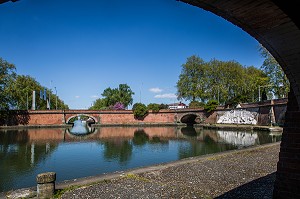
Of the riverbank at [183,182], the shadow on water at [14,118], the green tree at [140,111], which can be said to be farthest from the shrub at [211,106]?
the riverbank at [183,182]

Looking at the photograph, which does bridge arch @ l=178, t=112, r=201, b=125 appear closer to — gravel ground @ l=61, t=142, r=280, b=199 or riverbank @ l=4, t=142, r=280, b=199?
gravel ground @ l=61, t=142, r=280, b=199

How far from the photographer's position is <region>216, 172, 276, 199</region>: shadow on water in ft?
21.9

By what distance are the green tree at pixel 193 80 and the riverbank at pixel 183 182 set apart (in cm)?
5092

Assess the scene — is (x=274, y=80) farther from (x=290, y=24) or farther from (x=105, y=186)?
(x=290, y=24)

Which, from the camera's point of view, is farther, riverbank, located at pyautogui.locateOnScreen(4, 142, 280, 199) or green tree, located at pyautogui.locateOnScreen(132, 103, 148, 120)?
green tree, located at pyautogui.locateOnScreen(132, 103, 148, 120)

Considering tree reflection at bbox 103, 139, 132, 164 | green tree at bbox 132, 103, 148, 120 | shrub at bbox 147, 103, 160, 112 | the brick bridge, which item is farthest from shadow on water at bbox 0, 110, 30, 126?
tree reflection at bbox 103, 139, 132, 164

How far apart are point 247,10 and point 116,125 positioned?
5800 centimetres

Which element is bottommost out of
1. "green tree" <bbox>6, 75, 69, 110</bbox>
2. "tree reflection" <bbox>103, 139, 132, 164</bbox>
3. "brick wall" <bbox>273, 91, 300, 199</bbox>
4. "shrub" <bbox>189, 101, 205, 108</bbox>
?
"tree reflection" <bbox>103, 139, 132, 164</bbox>

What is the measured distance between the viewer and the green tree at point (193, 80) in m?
62.1

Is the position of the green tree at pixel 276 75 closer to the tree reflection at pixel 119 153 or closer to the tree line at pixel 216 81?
the tree line at pixel 216 81

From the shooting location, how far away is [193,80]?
207ft

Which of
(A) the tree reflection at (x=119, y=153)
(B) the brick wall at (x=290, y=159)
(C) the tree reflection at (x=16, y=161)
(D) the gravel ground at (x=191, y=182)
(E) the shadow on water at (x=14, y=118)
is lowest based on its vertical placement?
(A) the tree reflection at (x=119, y=153)

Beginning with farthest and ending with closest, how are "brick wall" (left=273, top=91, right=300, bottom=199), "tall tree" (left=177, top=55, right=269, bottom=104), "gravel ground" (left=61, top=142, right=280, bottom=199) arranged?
"tall tree" (left=177, top=55, right=269, bottom=104) < "gravel ground" (left=61, top=142, right=280, bottom=199) < "brick wall" (left=273, top=91, right=300, bottom=199)

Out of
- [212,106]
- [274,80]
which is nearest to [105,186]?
[274,80]
